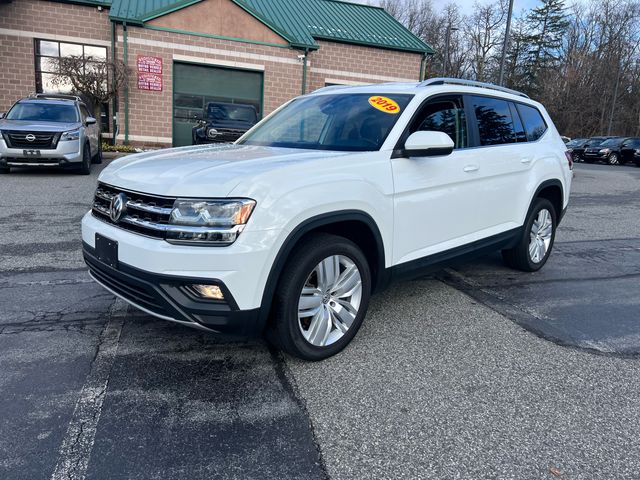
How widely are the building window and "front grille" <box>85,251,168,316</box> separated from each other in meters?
16.9

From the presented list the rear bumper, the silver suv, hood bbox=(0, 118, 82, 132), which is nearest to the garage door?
the silver suv

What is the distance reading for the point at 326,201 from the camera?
313 centimetres

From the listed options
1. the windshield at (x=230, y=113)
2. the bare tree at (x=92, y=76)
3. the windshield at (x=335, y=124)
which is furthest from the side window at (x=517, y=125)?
the bare tree at (x=92, y=76)

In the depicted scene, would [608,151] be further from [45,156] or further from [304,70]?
[45,156]

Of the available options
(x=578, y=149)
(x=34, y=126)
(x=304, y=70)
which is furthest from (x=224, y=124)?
(x=578, y=149)

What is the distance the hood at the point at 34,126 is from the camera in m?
11.0

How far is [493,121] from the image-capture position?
4789 mm

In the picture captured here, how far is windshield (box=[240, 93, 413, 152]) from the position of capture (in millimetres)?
3830

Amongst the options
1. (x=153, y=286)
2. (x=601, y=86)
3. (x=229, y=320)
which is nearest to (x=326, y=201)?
(x=229, y=320)

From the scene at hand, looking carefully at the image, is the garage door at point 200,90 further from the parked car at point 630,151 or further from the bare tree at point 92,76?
the parked car at point 630,151

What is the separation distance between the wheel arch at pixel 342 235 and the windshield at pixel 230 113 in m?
12.0

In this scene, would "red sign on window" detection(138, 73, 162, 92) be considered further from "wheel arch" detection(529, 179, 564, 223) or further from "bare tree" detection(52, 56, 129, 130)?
"wheel arch" detection(529, 179, 564, 223)

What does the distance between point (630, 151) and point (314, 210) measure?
107 ft

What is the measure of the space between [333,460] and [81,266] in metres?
3.97
